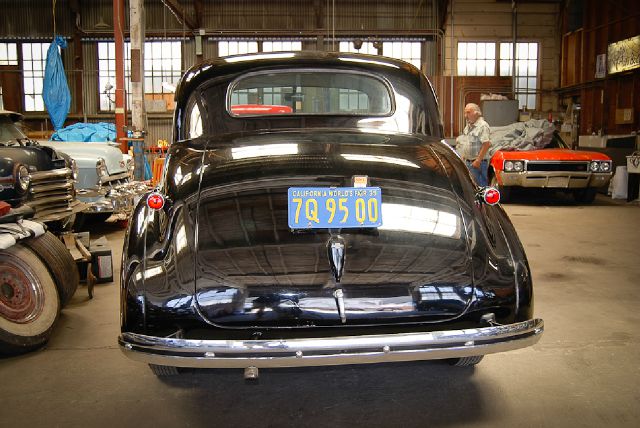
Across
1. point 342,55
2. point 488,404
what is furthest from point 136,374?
point 342,55

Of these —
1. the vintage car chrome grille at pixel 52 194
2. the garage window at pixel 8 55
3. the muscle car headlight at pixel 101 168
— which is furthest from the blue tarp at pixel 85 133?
the garage window at pixel 8 55

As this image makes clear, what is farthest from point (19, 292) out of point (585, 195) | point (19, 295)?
point (585, 195)

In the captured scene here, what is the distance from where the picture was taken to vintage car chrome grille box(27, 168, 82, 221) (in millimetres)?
5315

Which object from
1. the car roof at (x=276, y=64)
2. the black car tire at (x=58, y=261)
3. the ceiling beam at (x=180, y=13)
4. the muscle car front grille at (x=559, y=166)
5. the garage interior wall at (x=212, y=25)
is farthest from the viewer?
the garage interior wall at (x=212, y=25)

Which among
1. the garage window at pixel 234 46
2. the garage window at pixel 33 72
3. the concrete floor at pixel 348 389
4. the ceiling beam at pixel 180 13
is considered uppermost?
the ceiling beam at pixel 180 13

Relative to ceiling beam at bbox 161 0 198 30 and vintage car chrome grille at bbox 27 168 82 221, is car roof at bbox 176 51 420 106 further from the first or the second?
ceiling beam at bbox 161 0 198 30

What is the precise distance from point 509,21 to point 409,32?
301 cm

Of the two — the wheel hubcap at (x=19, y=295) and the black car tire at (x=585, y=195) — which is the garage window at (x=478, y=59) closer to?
the black car tire at (x=585, y=195)

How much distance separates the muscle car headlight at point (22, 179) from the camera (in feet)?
15.7

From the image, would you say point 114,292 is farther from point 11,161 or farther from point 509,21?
point 509,21

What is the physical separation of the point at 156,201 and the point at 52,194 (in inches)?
139

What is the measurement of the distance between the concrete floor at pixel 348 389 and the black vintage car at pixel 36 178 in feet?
4.45

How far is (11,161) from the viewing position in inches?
188

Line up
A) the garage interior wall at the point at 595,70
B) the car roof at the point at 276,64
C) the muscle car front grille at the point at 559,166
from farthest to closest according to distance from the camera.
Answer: the garage interior wall at the point at 595,70 → the muscle car front grille at the point at 559,166 → the car roof at the point at 276,64
